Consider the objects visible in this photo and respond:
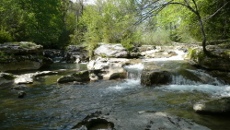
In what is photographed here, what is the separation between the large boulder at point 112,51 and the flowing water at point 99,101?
19.6 ft

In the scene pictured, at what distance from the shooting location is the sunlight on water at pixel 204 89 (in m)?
9.68

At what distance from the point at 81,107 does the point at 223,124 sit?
4563mm

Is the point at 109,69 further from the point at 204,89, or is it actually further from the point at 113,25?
the point at 113,25

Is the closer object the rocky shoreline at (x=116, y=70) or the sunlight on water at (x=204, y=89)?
the rocky shoreline at (x=116, y=70)

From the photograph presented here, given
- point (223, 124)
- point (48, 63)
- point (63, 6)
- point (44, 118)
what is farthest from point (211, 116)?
point (63, 6)

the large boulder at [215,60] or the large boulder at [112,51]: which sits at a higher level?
the large boulder at [112,51]

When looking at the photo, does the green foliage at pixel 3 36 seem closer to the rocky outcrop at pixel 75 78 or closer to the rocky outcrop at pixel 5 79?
the rocky outcrop at pixel 5 79

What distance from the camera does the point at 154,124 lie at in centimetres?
561

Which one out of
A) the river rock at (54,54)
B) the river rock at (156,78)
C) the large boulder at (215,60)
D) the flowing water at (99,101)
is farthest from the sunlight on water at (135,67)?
the river rock at (54,54)

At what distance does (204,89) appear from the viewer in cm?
1027

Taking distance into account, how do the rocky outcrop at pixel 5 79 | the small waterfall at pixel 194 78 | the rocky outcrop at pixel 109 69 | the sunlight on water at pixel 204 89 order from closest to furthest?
the sunlight on water at pixel 204 89
the small waterfall at pixel 194 78
the rocky outcrop at pixel 5 79
the rocky outcrop at pixel 109 69

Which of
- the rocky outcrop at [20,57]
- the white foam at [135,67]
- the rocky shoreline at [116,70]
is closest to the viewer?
the rocky shoreline at [116,70]

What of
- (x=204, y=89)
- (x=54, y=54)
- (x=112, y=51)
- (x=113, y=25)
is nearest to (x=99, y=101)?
(x=113, y=25)

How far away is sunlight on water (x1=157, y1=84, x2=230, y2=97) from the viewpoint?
9683 millimetres
